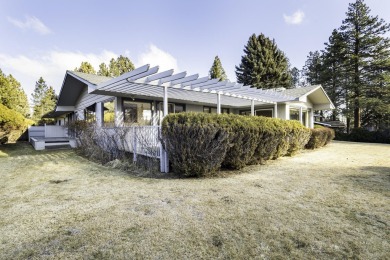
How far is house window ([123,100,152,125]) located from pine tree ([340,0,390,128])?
763 inches

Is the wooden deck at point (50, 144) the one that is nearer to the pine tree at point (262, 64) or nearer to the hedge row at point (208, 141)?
the hedge row at point (208, 141)

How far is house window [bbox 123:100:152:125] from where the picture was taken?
10.5m

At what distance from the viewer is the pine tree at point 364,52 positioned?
1953cm

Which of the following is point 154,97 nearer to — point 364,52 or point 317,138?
point 317,138

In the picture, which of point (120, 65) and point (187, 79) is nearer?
point (187, 79)

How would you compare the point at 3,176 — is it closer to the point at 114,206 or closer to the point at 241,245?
the point at 114,206

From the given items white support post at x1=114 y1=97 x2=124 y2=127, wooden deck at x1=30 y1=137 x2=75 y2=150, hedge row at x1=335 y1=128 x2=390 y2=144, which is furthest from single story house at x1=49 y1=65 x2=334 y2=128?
hedge row at x1=335 y1=128 x2=390 y2=144

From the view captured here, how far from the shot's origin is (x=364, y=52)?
66.9 feet

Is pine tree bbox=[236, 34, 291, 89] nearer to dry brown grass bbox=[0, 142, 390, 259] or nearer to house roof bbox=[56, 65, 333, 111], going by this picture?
house roof bbox=[56, 65, 333, 111]

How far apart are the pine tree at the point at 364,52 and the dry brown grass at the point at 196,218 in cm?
1949

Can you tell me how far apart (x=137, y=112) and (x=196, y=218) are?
29.1 ft

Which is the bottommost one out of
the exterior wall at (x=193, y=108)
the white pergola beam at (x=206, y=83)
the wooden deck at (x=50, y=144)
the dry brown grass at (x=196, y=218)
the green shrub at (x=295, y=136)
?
the dry brown grass at (x=196, y=218)

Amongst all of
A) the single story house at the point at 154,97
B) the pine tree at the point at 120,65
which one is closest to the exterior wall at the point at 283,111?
the single story house at the point at 154,97

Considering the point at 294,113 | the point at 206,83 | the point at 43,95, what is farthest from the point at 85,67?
the point at 206,83
